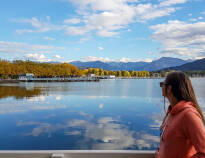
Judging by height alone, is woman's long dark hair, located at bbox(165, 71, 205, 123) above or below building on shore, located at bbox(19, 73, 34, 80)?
below

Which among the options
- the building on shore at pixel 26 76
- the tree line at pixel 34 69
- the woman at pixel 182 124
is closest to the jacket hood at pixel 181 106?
the woman at pixel 182 124

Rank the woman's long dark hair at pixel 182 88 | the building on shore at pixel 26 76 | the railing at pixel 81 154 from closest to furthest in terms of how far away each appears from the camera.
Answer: the woman's long dark hair at pixel 182 88
the railing at pixel 81 154
the building on shore at pixel 26 76

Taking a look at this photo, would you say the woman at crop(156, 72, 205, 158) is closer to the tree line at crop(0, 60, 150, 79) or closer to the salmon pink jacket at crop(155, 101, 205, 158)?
the salmon pink jacket at crop(155, 101, 205, 158)

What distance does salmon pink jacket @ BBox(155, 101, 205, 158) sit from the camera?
134 centimetres

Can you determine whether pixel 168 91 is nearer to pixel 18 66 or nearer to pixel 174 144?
pixel 174 144

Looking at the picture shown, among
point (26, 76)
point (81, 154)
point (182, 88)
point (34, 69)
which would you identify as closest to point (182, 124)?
point (182, 88)

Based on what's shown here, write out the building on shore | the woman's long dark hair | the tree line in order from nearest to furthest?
the woman's long dark hair
the tree line
the building on shore

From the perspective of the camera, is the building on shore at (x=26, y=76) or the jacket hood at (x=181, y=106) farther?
the building on shore at (x=26, y=76)

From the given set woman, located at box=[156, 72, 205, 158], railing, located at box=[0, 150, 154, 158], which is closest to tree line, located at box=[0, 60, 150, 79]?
railing, located at box=[0, 150, 154, 158]

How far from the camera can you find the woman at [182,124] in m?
1.35

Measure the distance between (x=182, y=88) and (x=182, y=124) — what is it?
259 millimetres

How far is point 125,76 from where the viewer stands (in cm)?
18738

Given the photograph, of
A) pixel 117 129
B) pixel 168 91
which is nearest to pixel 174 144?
pixel 168 91

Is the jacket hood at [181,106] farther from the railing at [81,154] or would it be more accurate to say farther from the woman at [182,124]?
the railing at [81,154]
